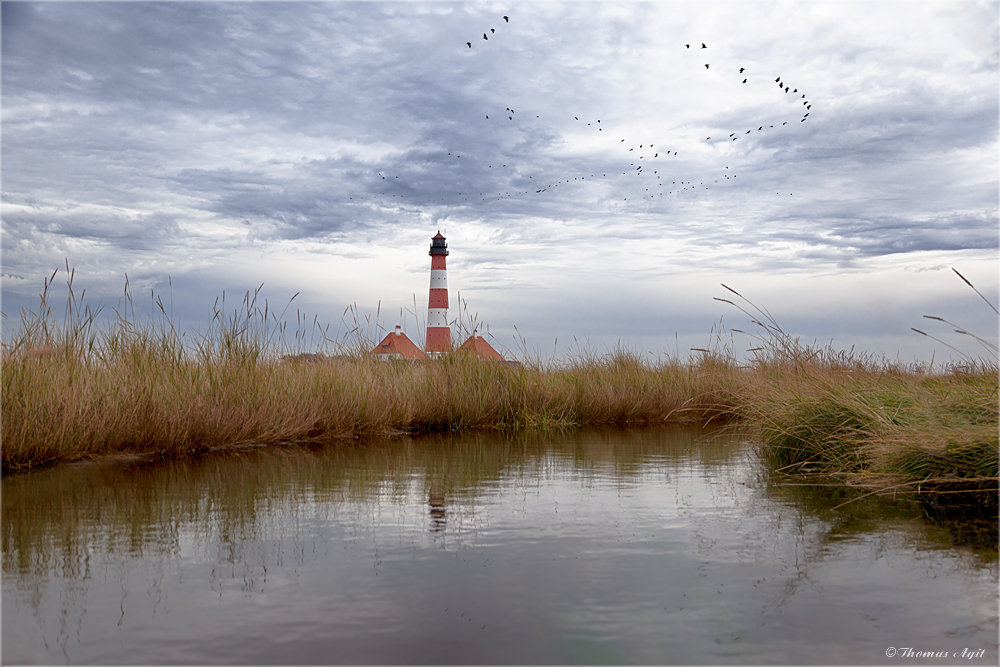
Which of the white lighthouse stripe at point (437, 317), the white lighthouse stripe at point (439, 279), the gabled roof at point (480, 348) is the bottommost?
the gabled roof at point (480, 348)

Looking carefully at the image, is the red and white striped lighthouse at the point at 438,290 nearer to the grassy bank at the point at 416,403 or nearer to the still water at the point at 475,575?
the grassy bank at the point at 416,403

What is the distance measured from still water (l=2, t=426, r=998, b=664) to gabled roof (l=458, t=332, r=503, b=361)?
16.6ft

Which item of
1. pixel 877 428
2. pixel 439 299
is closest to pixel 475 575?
pixel 877 428

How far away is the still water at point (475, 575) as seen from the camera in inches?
75.5

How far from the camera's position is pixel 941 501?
148 inches

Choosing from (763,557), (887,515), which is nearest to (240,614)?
(763,557)

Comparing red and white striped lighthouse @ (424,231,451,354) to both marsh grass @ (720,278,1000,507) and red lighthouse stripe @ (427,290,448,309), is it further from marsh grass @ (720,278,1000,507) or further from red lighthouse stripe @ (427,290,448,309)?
marsh grass @ (720,278,1000,507)

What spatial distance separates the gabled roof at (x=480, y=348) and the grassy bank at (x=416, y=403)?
0.95ft

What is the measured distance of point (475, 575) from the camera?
251 centimetres

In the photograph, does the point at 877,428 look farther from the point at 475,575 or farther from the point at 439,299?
the point at 439,299

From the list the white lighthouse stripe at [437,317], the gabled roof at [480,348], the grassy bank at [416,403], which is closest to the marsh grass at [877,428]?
the grassy bank at [416,403]

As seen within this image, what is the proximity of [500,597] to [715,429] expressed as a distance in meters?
7.89

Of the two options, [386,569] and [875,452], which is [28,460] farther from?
[875,452]

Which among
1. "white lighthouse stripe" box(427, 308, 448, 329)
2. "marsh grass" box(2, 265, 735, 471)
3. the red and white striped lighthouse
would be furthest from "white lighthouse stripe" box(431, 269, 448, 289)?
"marsh grass" box(2, 265, 735, 471)
